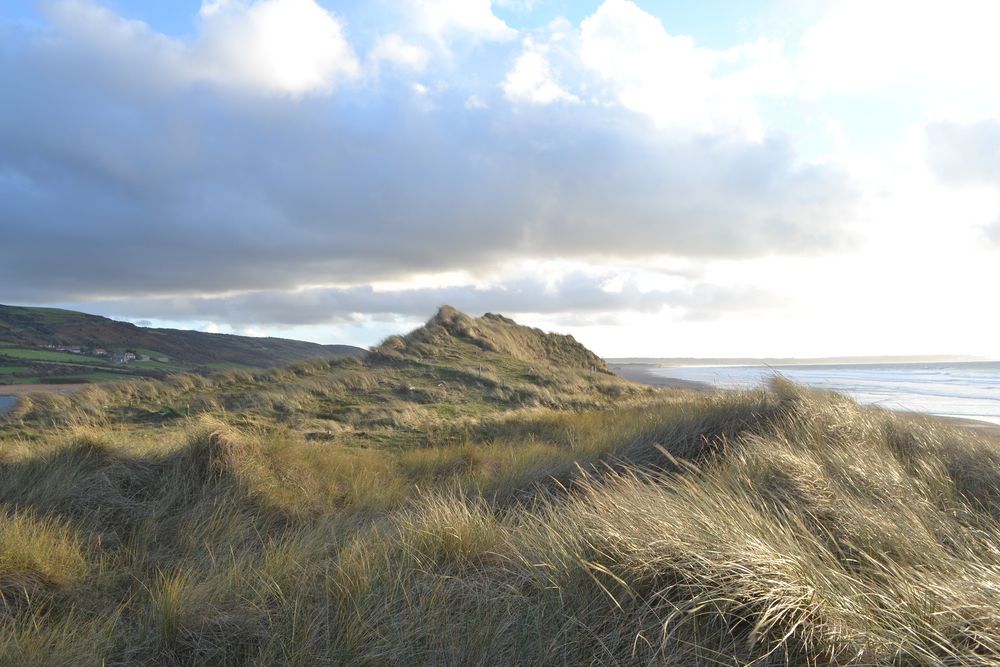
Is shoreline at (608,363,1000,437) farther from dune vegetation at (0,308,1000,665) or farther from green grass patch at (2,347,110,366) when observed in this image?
green grass patch at (2,347,110,366)

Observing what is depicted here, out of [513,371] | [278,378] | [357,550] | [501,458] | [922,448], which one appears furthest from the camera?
[513,371]

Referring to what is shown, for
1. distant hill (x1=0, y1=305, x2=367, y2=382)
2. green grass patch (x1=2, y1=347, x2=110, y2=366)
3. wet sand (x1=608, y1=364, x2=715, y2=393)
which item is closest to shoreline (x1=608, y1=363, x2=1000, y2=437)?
wet sand (x1=608, y1=364, x2=715, y2=393)

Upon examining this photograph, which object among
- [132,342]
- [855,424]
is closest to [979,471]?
[855,424]

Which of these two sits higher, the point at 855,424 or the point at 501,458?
the point at 855,424

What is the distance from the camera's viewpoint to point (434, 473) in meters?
8.55

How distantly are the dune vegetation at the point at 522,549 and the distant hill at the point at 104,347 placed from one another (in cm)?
1877

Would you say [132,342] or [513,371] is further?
[132,342]

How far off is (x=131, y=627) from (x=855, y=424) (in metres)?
7.76

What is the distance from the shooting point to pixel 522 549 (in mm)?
4031

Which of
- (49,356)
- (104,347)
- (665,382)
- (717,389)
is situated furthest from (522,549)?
(104,347)

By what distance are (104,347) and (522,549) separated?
4004 cm

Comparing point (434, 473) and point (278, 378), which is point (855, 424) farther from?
point (278, 378)

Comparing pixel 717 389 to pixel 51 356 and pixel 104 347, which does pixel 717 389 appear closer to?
pixel 51 356

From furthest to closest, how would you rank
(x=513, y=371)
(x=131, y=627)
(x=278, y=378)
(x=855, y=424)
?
(x=513, y=371) < (x=278, y=378) < (x=855, y=424) < (x=131, y=627)
